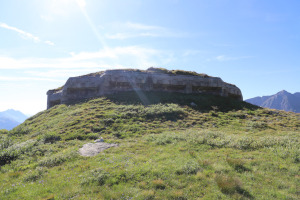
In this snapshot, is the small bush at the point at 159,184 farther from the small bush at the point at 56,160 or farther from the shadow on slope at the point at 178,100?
the shadow on slope at the point at 178,100

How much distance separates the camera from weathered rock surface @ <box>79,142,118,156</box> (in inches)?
512

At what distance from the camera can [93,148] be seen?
14031mm

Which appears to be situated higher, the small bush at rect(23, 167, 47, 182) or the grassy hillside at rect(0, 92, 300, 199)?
the grassy hillside at rect(0, 92, 300, 199)

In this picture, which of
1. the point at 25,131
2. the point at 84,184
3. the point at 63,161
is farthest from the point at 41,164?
the point at 25,131

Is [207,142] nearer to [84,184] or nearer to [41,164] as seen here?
[84,184]

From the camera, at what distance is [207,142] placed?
1440 cm

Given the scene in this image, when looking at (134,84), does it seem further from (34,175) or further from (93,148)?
(34,175)

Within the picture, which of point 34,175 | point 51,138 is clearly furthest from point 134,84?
point 34,175

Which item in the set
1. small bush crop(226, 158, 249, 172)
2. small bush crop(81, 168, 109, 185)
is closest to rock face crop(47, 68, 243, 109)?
small bush crop(81, 168, 109, 185)

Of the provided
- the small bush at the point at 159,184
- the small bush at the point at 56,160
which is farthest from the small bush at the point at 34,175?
the small bush at the point at 159,184

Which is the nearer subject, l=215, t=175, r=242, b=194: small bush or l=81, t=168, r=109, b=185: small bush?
l=215, t=175, r=242, b=194: small bush

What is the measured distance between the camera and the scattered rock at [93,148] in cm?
1302

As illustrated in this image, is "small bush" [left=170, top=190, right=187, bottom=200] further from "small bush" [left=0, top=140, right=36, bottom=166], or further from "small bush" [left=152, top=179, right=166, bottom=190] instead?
"small bush" [left=0, top=140, right=36, bottom=166]

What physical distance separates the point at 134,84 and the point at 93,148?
24.1 metres
